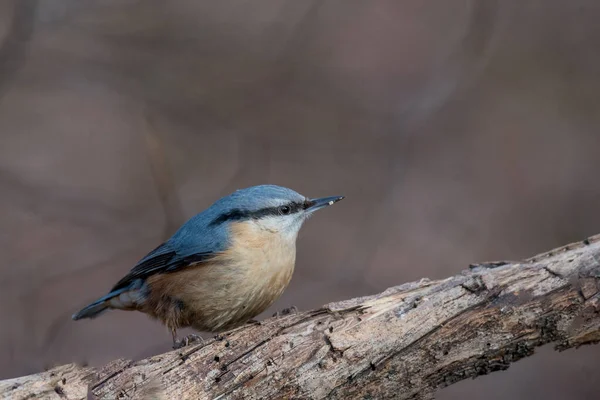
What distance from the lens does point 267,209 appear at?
12.8 feet

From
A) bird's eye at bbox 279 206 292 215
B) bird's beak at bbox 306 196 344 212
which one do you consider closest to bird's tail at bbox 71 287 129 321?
bird's eye at bbox 279 206 292 215

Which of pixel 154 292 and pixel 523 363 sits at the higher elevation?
pixel 154 292

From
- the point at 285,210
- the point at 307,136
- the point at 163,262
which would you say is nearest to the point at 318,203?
the point at 285,210

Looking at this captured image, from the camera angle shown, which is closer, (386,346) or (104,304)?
(386,346)

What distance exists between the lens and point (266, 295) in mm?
3654

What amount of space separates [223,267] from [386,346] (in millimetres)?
957

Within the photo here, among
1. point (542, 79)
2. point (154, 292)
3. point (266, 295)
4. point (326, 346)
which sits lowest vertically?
point (326, 346)

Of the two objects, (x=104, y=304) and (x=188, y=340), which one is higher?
(x=104, y=304)

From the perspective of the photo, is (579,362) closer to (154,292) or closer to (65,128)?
(154,292)

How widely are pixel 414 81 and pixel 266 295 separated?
467 centimetres

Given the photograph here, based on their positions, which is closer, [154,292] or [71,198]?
[154,292]

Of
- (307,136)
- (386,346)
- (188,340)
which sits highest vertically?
(307,136)

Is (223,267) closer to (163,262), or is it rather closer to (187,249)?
(187,249)

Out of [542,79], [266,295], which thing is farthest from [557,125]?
[266,295]
